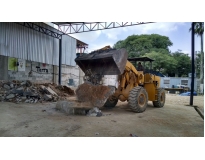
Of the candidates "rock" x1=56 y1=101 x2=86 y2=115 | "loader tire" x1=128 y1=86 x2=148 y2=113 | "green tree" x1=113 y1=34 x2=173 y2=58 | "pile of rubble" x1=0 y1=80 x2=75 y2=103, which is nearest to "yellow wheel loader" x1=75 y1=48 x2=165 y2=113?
"loader tire" x1=128 y1=86 x2=148 y2=113

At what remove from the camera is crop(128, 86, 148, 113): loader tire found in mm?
5547

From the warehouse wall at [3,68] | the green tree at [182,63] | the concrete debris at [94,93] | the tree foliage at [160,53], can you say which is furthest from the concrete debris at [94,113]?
the green tree at [182,63]

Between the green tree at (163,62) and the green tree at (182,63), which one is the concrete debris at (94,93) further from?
the green tree at (182,63)

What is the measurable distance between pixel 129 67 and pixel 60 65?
31.0ft

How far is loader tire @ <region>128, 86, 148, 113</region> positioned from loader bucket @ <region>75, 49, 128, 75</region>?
915 millimetres

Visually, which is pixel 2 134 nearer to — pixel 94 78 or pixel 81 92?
pixel 81 92

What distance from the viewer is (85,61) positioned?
6.24 meters

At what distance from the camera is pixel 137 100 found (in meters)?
5.60

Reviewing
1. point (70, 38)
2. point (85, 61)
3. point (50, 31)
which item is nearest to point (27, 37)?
point (50, 31)

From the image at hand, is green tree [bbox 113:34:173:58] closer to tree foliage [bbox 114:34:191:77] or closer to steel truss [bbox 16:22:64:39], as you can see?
tree foliage [bbox 114:34:191:77]

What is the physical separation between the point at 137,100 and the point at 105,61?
1.75 metres

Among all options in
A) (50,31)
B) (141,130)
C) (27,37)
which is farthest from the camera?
(50,31)

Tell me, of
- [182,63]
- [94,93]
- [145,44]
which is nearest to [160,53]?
[145,44]

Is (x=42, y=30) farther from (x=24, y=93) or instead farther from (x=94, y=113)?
(x=94, y=113)
